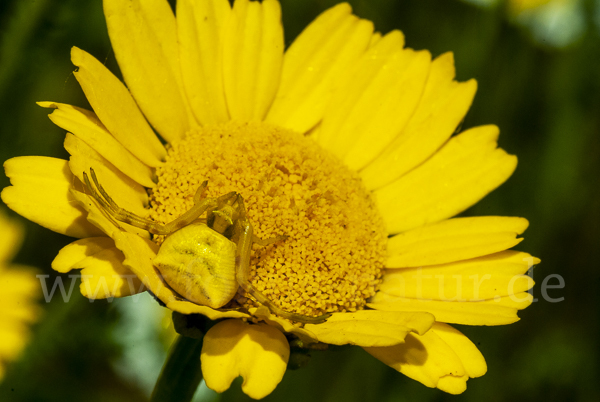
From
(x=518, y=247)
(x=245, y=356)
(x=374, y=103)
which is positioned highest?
(x=374, y=103)

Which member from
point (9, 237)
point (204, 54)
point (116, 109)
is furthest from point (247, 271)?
point (9, 237)

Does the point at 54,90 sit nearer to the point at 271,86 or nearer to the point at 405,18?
the point at 271,86

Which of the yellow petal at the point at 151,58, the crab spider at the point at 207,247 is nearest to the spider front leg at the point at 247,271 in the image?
the crab spider at the point at 207,247

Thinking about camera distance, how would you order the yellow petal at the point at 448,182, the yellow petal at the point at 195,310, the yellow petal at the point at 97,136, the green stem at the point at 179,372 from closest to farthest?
the yellow petal at the point at 195,310 < the yellow petal at the point at 97,136 < the green stem at the point at 179,372 < the yellow petal at the point at 448,182

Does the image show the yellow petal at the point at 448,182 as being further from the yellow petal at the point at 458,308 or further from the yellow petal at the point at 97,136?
the yellow petal at the point at 97,136

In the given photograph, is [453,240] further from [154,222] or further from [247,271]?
[154,222]

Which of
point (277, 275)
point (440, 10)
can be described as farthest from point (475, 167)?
point (440, 10)
